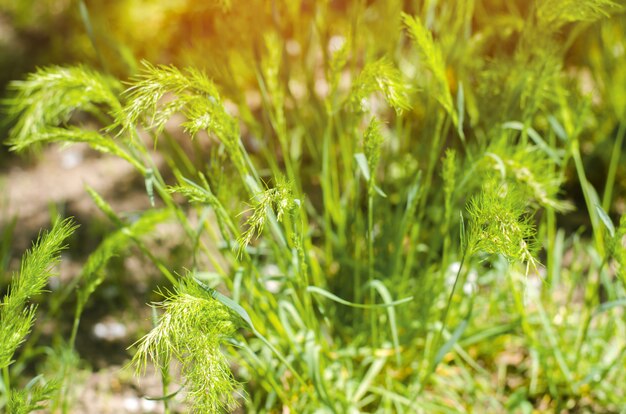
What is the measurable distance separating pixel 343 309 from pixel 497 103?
0.62 meters

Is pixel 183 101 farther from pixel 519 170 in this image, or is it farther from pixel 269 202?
pixel 519 170

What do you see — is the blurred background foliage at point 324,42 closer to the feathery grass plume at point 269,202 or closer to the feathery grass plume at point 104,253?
the feathery grass plume at point 104,253

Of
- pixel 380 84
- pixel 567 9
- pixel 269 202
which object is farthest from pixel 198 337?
pixel 567 9

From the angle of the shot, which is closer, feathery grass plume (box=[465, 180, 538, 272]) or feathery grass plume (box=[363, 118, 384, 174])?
feathery grass plume (box=[465, 180, 538, 272])

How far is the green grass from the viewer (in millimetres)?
1083

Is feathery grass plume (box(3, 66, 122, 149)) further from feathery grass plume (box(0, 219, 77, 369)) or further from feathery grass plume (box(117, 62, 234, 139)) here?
feathery grass plume (box(0, 219, 77, 369))

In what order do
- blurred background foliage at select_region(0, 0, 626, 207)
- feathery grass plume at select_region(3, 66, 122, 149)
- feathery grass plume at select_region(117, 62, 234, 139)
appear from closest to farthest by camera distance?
1. feathery grass plume at select_region(117, 62, 234, 139)
2. feathery grass plume at select_region(3, 66, 122, 149)
3. blurred background foliage at select_region(0, 0, 626, 207)

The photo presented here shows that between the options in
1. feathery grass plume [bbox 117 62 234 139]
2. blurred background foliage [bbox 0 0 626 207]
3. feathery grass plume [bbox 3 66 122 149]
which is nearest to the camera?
feathery grass plume [bbox 117 62 234 139]

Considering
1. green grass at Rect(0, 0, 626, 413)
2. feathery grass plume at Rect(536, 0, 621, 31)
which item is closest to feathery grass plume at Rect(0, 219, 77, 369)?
green grass at Rect(0, 0, 626, 413)

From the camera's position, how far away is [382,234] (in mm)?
1658

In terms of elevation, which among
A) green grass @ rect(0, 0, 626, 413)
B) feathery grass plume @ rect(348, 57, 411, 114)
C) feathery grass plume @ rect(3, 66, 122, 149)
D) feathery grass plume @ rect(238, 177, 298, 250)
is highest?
feathery grass plume @ rect(3, 66, 122, 149)

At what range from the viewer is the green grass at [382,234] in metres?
1.08

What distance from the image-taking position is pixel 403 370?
1.66 meters

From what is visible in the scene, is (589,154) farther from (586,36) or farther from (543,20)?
(543,20)
